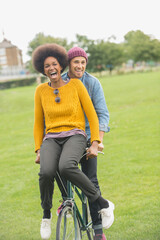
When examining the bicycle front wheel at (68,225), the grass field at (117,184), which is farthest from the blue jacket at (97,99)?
the grass field at (117,184)

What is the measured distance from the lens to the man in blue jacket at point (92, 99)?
3.72m

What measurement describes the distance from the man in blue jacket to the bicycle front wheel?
24cm

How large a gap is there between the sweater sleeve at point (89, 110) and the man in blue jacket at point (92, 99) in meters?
0.23

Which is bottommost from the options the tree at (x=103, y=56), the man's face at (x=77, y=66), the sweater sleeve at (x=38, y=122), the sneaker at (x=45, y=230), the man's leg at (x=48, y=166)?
the tree at (x=103, y=56)

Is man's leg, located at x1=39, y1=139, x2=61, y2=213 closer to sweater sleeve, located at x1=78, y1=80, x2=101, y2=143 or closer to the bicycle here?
the bicycle

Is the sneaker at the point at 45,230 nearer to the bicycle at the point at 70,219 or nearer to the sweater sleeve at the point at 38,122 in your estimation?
the bicycle at the point at 70,219

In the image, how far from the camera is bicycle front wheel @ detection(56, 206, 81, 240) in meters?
3.34

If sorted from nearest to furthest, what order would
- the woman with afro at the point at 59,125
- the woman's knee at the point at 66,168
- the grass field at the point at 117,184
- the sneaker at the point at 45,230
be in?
the woman's knee at the point at 66,168 < the woman with afro at the point at 59,125 < the sneaker at the point at 45,230 < the grass field at the point at 117,184

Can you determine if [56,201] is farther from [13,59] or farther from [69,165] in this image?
[13,59]

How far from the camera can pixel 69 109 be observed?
134 inches

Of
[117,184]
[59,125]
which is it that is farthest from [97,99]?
[117,184]

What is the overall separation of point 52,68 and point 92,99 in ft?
1.92

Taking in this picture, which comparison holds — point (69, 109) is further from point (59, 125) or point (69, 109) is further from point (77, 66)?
point (77, 66)

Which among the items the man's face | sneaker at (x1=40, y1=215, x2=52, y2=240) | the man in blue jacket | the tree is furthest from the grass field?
the tree
